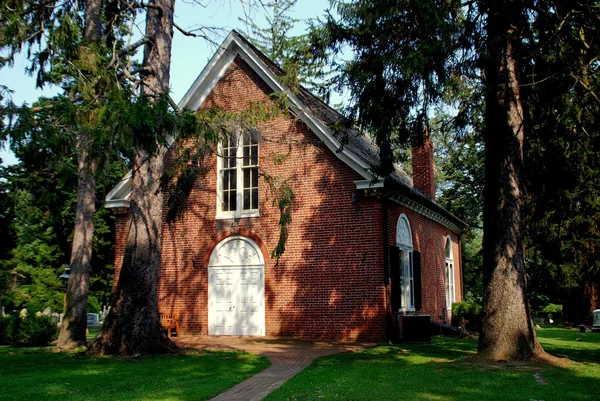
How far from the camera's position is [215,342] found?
1661 centimetres

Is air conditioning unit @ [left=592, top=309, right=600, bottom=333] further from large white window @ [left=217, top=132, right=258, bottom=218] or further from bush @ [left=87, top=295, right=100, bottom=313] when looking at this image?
bush @ [left=87, top=295, right=100, bottom=313]

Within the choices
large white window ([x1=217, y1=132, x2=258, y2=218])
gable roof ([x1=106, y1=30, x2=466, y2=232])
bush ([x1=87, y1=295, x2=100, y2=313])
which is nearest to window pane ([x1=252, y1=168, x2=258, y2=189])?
large white window ([x1=217, y1=132, x2=258, y2=218])

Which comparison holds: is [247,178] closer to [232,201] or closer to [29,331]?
[232,201]

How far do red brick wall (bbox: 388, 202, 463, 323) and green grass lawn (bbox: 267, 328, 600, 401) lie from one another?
5.97 meters

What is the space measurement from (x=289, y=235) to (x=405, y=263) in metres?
3.89

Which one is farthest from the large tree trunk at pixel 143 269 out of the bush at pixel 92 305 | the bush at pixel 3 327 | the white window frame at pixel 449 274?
the bush at pixel 92 305

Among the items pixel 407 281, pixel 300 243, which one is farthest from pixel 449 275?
pixel 300 243

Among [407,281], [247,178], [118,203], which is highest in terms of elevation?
[247,178]

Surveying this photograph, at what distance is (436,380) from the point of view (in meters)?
9.66

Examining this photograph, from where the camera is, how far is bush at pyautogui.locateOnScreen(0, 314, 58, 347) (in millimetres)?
16938

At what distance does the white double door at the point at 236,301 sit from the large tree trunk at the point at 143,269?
4894 millimetres

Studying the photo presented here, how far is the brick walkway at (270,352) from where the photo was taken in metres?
8.89

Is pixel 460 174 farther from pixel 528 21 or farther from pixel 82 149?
pixel 82 149

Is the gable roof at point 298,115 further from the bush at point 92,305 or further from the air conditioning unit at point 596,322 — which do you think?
the bush at point 92,305
